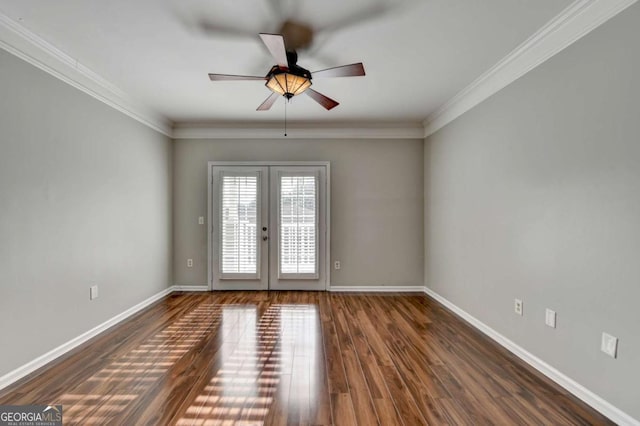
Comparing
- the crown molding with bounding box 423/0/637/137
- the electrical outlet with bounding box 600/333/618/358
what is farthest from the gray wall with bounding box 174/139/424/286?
the electrical outlet with bounding box 600/333/618/358

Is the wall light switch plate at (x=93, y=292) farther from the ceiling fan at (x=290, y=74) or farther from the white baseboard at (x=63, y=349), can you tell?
the ceiling fan at (x=290, y=74)

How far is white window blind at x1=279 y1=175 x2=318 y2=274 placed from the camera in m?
4.68

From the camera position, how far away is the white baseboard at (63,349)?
2154 mm

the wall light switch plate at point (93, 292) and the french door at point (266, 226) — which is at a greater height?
the french door at point (266, 226)

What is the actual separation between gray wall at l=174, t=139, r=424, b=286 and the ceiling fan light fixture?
2150mm

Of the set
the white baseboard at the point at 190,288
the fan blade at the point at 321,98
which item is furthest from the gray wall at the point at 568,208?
the white baseboard at the point at 190,288

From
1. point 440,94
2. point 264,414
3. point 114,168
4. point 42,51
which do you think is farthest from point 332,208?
point 42,51

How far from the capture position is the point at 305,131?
186 inches

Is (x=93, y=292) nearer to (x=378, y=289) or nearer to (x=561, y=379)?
(x=378, y=289)

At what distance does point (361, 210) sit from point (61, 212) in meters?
3.64

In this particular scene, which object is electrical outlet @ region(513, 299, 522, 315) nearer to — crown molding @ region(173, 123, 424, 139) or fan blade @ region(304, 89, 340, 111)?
fan blade @ region(304, 89, 340, 111)

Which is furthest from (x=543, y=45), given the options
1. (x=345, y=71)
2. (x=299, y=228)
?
(x=299, y=228)

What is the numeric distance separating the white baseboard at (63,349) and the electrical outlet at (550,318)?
4047mm

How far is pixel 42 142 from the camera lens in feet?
8.04
